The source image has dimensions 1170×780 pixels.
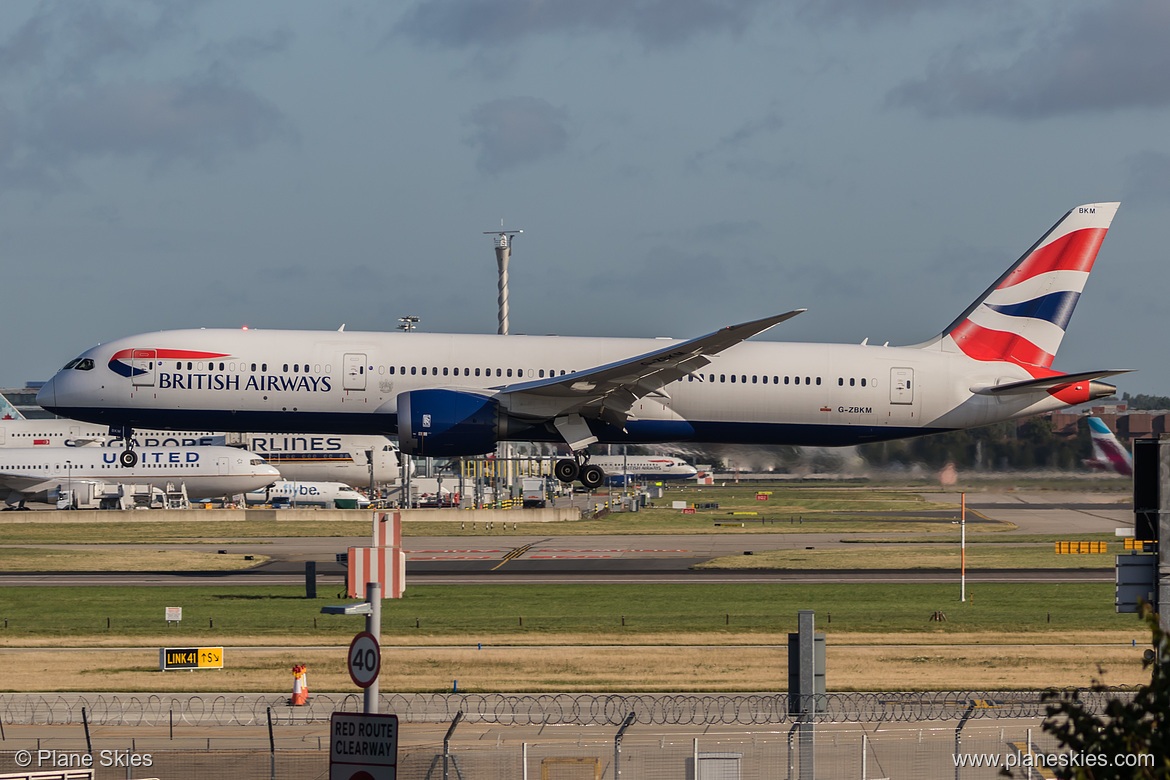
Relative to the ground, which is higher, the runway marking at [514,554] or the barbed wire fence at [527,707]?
the barbed wire fence at [527,707]

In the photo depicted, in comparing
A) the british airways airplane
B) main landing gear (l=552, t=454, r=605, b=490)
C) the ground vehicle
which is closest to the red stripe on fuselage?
the british airways airplane

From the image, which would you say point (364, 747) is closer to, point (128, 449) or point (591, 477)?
point (591, 477)

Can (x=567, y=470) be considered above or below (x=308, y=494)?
above

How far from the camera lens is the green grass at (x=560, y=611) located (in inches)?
1526

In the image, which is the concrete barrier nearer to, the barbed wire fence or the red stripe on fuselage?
the red stripe on fuselage

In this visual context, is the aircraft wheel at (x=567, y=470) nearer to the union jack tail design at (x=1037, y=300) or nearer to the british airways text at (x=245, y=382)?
the british airways text at (x=245, y=382)

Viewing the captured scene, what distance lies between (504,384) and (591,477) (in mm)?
4675

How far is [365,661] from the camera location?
44.7ft

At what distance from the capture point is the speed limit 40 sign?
13.5 m

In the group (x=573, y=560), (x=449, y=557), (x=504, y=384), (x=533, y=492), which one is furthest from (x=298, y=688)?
(x=533, y=492)

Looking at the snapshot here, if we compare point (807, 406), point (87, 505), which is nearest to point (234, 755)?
point (807, 406)

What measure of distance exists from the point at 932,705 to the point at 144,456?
96.7 metres

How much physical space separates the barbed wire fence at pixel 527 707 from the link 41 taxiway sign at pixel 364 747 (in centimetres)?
1201

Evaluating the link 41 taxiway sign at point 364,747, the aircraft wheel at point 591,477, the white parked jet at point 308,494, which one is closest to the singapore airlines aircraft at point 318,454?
the white parked jet at point 308,494
